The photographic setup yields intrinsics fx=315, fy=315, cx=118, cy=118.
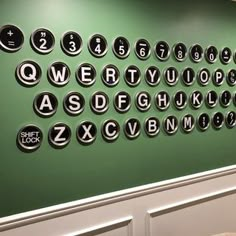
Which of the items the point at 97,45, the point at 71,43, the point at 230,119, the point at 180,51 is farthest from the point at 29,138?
the point at 230,119

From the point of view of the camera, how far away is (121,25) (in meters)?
2.22

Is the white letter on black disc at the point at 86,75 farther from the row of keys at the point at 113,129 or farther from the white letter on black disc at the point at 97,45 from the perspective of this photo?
the row of keys at the point at 113,129

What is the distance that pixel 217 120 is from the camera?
280 centimetres

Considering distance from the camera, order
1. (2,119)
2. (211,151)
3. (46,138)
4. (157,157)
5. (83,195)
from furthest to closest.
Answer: (211,151)
(157,157)
(83,195)
(46,138)
(2,119)

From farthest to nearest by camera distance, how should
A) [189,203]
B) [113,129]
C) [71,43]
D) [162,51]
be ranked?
[189,203] < [162,51] < [113,129] < [71,43]

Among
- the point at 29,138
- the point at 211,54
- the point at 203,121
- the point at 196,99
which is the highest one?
the point at 211,54

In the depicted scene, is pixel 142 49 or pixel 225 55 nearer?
pixel 142 49

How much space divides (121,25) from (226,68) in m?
1.16

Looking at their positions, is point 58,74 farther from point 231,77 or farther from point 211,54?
point 231,77

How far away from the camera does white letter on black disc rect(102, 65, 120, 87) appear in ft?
7.08

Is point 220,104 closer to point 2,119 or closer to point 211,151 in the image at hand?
point 211,151

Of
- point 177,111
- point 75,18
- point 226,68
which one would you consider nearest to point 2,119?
point 75,18

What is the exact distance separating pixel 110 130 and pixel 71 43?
2.11ft

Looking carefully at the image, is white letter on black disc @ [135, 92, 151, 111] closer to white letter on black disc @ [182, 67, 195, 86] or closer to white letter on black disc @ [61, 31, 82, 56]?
white letter on black disc @ [182, 67, 195, 86]
